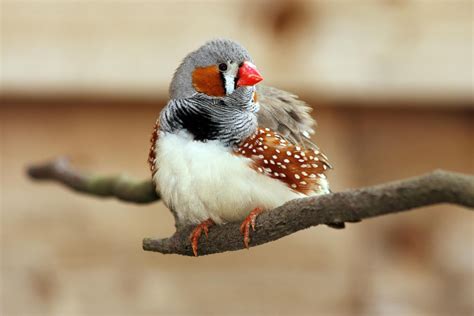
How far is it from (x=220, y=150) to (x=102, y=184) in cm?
27

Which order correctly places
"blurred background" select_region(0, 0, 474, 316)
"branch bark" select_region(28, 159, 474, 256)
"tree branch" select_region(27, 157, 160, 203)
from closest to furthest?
"branch bark" select_region(28, 159, 474, 256) < "tree branch" select_region(27, 157, 160, 203) < "blurred background" select_region(0, 0, 474, 316)

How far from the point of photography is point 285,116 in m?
1.10

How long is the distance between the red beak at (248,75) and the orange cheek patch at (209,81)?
0.04 m

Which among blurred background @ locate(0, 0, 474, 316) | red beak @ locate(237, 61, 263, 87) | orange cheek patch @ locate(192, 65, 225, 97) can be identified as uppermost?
red beak @ locate(237, 61, 263, 87)

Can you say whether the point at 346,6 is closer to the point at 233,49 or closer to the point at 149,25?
the point at 149,25

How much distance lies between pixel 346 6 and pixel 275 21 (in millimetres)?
157

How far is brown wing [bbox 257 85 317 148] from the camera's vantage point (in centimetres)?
109

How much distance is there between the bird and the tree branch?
0.09 meters

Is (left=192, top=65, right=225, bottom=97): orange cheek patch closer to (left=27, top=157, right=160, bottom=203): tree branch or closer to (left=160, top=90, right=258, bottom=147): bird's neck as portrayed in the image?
(left=160, top=90, right=258, bottom=147): bird's neck

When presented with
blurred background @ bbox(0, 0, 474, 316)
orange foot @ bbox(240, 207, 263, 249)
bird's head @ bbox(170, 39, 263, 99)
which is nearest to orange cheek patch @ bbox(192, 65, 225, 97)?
bird's head @ bbox(170, 39, 263, 99)

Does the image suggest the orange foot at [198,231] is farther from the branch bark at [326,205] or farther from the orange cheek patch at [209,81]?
the orange cheek patch at [209,81]

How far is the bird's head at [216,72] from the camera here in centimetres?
98

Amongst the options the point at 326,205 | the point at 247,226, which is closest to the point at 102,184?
the point at 247,226

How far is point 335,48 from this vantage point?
189 centimetres
